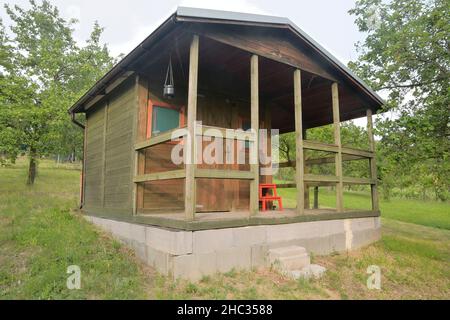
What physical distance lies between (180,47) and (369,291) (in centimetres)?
494

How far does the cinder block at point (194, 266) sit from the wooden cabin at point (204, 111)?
416mm

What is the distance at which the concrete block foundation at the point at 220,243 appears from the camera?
3986 mm

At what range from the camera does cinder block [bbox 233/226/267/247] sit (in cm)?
447

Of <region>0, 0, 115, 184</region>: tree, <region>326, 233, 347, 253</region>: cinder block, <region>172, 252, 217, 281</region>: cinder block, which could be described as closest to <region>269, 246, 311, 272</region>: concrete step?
<region>172, 252, 217, 281</region>: cinder block

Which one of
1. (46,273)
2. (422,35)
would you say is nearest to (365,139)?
(422,35)

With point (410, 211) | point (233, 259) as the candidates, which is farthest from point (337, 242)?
point (410, 211)

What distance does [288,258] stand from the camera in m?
4.66

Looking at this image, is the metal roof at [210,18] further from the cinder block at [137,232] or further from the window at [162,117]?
the cinder block at [137,232]

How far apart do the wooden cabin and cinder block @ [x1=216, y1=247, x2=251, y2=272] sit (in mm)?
422

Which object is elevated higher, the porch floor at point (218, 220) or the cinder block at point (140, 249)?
the porch floor at point (218, 220)

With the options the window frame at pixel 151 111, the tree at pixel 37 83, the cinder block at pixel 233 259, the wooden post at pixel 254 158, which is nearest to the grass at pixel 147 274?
the cinder block at pixel 233 259

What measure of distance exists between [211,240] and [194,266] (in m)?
0.43

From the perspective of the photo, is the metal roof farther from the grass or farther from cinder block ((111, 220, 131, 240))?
the grass

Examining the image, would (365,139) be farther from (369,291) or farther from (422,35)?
(369,291)
